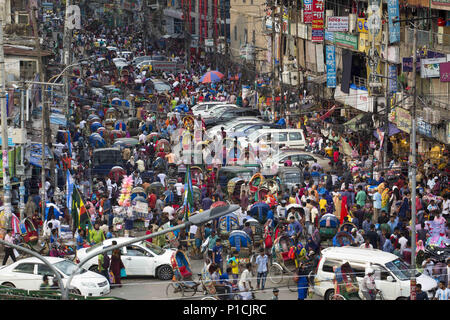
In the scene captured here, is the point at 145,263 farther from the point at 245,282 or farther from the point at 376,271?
the point at 376,271

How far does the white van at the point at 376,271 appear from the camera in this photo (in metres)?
21.0

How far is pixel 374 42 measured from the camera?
41781 millimetres

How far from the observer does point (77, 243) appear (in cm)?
2583

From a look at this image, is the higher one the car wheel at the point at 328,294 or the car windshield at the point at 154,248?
the car windshield at the point at 154,248

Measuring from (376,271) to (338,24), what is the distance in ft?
84.0

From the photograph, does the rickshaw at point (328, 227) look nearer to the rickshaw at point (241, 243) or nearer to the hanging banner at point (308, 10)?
the rickshaw at point (241, 243)

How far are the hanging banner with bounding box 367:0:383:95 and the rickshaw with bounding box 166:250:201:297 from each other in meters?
19.5

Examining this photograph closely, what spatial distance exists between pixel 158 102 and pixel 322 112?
11.0 meters

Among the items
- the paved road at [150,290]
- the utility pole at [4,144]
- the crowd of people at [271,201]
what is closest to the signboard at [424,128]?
the crowd of people at [271,201]

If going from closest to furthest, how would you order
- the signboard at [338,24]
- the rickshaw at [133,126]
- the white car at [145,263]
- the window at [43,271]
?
the window at [43,271] < the white car at [145,263] < the signboard at [338,24] < the rickshaw at [133,126]

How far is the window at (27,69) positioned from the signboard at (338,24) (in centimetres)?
1380

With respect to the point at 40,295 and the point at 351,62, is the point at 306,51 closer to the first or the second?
the point at 351,62

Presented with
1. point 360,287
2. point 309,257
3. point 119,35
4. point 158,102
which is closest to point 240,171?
point 309,257

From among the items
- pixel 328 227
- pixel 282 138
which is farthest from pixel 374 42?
pixel 328 227
